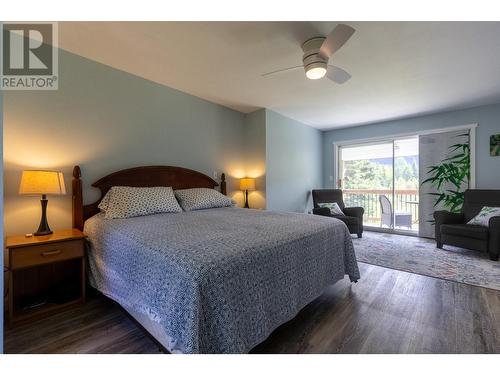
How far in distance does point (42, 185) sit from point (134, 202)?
0.71 m

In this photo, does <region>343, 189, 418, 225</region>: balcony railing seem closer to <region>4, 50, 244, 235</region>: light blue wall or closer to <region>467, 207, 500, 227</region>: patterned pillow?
<region>467, 207, 500, 227</region>: patterned pillow

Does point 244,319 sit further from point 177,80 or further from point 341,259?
point 177,80

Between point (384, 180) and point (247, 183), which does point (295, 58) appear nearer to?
point (247, 183)

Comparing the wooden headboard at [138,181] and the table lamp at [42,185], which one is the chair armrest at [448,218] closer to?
the wooden headboard at [138,181]

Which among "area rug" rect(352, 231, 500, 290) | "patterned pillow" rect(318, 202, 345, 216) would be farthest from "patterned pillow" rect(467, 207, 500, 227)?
"patterned pillow" rect(318, 202, 345, 216)

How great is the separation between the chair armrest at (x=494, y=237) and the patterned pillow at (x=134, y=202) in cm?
401

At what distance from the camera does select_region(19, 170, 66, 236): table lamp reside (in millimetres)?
1788

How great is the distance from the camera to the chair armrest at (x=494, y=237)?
2879mm

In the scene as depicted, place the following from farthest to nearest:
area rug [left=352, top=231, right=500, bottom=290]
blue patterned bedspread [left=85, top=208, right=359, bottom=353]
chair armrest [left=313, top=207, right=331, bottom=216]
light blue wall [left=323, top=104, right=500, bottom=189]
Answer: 1. chair armrest [left=313, top=207, right=331, bottom=216]
2. light blue wall [left=323, top=104, right=500, bottom=189]
3. area rug [left=352, top=231, right=500, bottom=290]
4. blue patterned bedspread [left=85, top=208, right=359, bottom=353]

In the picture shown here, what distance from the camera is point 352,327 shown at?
64.7 inches

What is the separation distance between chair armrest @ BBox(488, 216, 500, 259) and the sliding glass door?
5.44 feet

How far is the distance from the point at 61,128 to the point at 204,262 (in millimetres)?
2218

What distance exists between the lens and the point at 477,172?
12.4 ft

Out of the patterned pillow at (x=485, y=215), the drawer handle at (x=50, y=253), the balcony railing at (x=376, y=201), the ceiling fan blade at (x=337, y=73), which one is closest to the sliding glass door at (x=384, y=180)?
the balcony railing at (x=376, y=201)
